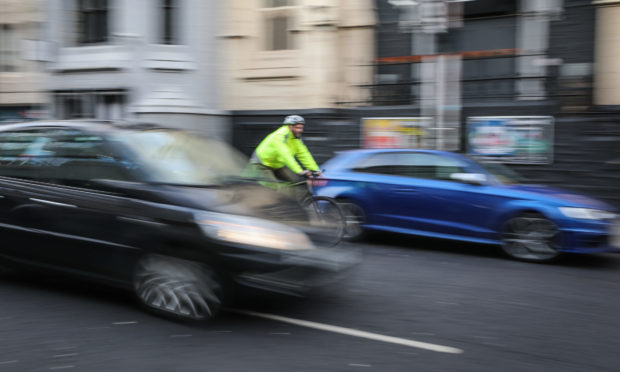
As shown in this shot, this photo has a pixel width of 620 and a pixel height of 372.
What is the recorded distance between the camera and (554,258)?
23.2 ft

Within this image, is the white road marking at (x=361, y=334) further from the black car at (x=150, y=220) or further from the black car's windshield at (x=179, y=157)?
the black car's windshield at (x=179, y=157)

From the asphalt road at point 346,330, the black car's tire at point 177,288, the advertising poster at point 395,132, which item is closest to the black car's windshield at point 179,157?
the black car's tire at point 177,288

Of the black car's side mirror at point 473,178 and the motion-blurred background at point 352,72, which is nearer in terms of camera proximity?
the black car's side mirror at point 473,178

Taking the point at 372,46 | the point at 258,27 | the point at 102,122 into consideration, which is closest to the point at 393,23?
the point at 372,46

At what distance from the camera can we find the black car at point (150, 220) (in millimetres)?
4223

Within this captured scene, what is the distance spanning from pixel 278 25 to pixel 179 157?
1055 cm

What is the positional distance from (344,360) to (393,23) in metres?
11.2

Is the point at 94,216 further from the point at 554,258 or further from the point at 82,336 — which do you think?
the point at 554,258

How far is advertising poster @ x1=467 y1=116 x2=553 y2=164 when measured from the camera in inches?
448

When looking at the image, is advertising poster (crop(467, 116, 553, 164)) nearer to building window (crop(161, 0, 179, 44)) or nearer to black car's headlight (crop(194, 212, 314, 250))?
building window (crop(161, 0, 179, 44))

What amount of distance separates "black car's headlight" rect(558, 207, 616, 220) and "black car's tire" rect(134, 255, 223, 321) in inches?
183

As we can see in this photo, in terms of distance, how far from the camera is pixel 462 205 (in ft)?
24.8

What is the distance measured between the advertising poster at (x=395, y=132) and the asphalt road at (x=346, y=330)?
6543 mm

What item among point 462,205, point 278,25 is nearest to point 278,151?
point 462,205
